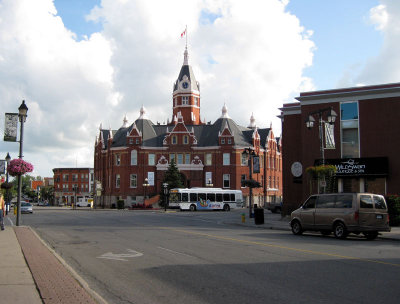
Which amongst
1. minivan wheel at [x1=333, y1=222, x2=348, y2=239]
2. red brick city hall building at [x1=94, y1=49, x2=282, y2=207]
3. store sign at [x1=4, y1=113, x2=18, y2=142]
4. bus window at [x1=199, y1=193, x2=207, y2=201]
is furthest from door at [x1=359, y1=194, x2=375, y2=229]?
red brick city hall building at [x1=94, y1=49, x2=282, y2=207]

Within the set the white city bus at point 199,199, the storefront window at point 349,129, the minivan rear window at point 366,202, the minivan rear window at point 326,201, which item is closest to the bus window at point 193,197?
the white city bus at point 199,199

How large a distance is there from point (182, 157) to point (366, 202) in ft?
202

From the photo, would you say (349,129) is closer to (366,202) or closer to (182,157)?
(366,202)

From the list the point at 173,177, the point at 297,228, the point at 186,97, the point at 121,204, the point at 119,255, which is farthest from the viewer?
the point at 186,97

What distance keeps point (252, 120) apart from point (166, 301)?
289ft

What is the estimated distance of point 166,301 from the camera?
793 cm

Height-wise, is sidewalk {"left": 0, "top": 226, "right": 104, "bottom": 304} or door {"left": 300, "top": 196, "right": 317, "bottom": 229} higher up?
door {"left": 300, "top": 196, "right": 317, "bottom": 229}

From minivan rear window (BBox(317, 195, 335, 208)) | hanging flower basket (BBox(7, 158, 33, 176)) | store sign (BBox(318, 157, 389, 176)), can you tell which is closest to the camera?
minivan rear window (BBox(317, 195, 335, 208))

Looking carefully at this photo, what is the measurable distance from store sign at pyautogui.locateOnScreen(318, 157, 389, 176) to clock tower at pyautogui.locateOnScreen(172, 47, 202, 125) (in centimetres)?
5763

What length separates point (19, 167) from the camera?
23.8 m

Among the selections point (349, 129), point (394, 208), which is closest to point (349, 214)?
point (394, 208)

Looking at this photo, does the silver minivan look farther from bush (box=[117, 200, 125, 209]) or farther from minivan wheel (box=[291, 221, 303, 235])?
bush (box=[117, 200, 125, 209])

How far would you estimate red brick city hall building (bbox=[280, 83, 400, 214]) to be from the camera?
104 ft

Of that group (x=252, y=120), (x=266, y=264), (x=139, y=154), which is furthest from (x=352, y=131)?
(x=252, y=120)
